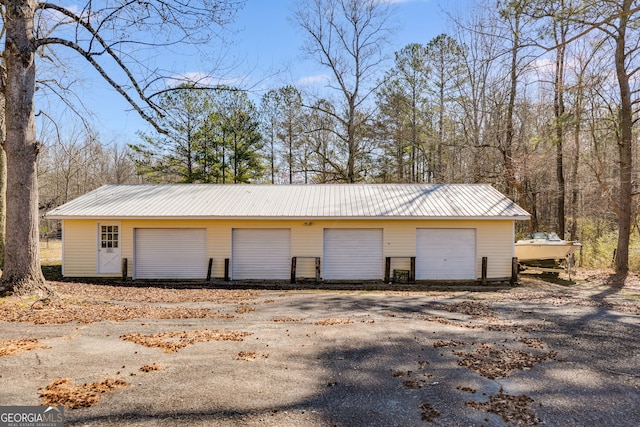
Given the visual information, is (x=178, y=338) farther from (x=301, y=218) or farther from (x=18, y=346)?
(x=301, y=218)

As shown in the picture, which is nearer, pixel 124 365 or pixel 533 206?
pixel 124 365

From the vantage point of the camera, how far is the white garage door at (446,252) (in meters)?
13.2

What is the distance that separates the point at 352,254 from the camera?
43.5 ft

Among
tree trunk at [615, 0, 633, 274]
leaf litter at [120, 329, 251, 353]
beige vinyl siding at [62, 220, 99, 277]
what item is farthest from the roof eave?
leaf litter at [120, 329, 251, 353]

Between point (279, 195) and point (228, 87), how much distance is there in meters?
7.46

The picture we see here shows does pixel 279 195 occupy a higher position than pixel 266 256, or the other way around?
pixel 279 195

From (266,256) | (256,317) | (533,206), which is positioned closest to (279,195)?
(266,256)

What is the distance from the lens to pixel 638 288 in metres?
11.7

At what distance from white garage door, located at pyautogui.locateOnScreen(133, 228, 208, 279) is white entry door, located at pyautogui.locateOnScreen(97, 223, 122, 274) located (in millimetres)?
602

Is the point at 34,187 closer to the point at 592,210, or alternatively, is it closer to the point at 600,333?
the point at 600,333

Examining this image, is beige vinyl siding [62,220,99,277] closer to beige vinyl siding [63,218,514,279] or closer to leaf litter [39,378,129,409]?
beige vinyl siding [63,218,514,279]

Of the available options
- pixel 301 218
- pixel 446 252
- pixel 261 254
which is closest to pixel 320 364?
pixel 301 218

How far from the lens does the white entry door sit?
524 inches

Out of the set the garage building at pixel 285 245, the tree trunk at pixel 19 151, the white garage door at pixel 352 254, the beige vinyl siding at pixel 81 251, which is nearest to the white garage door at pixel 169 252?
the garage building at pixel 285 245
